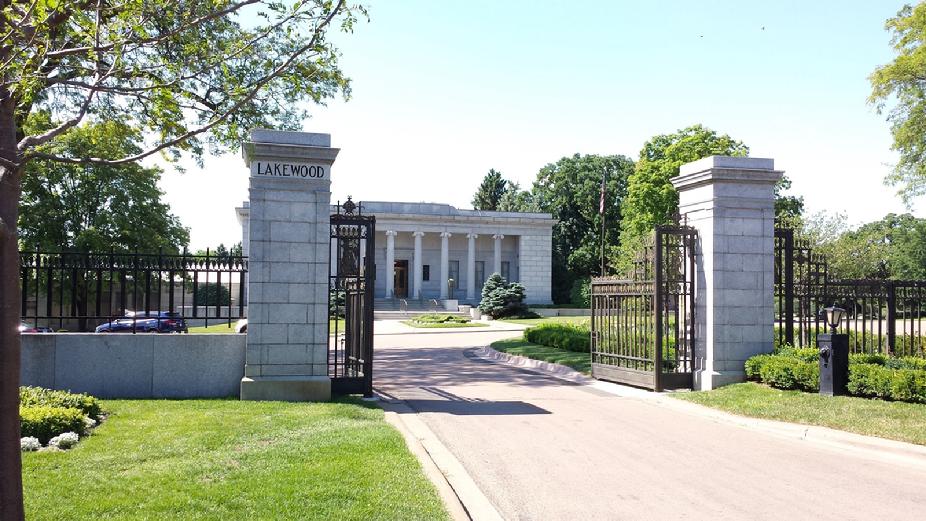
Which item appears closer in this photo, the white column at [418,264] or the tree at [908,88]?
the tree at [908,88]

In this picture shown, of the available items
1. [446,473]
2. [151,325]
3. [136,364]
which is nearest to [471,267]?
[151,325]

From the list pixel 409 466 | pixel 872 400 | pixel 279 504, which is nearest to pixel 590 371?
pixel 872 400

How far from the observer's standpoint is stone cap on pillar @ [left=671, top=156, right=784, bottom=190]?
43.9 feet

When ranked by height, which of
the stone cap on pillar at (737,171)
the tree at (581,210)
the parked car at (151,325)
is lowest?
the parked car at (151,325)

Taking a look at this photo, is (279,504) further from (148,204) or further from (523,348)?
(148,204)

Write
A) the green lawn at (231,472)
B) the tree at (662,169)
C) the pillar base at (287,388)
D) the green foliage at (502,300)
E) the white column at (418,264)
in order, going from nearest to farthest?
the green lawn at (231,472) < the pillar base at (287,388) < the green foliage at (502,300) < the tree at (662,169) < the white column at (418,264)

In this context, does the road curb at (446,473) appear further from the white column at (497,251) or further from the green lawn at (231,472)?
the white column at (497,251)

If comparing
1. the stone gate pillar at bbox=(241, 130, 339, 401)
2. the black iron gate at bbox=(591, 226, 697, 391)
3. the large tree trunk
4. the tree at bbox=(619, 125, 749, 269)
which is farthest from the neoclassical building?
the large tree trunk

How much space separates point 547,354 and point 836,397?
10.5 metres

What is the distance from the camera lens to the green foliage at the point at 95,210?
33.3 metres

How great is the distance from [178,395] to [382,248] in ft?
164

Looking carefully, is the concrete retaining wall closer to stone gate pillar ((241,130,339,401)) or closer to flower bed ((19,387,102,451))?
stone gate pillar ((241,130,339,401))

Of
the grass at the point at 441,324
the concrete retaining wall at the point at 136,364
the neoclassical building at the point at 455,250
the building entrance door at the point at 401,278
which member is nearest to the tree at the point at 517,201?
the neoclassical building at the point at 455,250

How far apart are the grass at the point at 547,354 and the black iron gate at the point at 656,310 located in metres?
2.41
